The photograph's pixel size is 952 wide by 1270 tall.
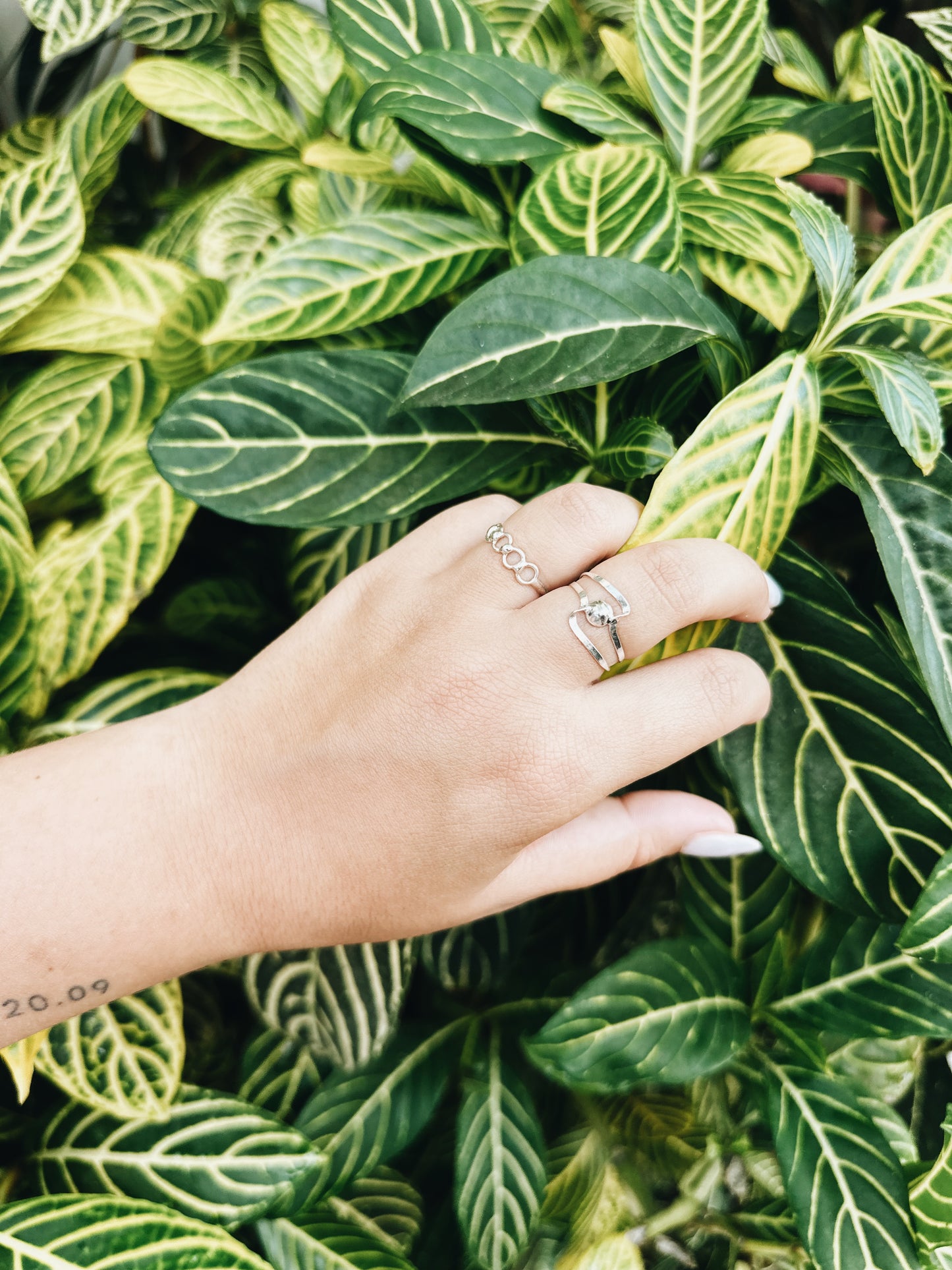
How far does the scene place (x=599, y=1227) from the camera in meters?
0.90

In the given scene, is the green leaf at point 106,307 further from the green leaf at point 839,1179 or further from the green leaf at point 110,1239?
the green leaf at point 839,1179

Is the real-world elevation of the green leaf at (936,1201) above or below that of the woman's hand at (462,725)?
below

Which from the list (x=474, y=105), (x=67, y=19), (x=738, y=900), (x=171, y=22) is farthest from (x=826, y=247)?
(x=171, y=22)

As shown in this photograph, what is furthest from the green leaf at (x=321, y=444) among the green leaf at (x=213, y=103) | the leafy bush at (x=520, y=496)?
the green leaf at (x=213, y=103)

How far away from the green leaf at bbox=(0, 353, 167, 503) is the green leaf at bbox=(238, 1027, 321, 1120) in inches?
25.5

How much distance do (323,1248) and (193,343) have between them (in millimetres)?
875

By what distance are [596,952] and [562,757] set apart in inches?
22.9

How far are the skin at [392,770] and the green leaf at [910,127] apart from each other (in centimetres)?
45

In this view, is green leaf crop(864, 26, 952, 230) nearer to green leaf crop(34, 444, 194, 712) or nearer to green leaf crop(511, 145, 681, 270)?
green leaf crop(511, 145, 681, 270)

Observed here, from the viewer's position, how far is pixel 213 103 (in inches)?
34.2

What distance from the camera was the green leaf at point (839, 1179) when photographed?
0.70 m

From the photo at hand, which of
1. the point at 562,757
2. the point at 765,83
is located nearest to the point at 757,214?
the point at 562,757

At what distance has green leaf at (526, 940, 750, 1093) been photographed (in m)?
0.72

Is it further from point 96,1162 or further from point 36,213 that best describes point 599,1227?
point 36,213
